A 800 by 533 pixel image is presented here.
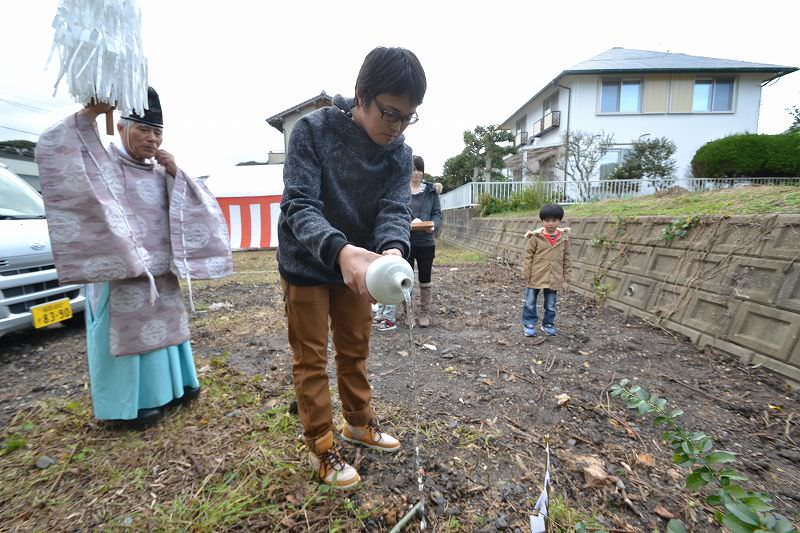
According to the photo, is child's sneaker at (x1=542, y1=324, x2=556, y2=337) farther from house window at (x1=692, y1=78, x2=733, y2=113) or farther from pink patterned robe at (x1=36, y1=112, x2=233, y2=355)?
house window at (x1=692, y1=78, x2=733, y2=113)

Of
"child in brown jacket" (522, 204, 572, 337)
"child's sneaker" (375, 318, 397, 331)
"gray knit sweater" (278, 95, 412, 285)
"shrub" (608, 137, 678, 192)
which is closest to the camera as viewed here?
"gray knit sweater" (278, 95, 412, 285)

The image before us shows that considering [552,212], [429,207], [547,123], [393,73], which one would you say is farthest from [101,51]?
[547,123]

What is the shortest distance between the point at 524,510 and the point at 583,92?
20229 mm

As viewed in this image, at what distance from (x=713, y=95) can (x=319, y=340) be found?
2336cm

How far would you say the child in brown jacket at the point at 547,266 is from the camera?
11.7ft

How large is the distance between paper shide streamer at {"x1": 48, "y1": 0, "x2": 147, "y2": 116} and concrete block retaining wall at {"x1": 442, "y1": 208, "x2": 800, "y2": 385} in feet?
13.0

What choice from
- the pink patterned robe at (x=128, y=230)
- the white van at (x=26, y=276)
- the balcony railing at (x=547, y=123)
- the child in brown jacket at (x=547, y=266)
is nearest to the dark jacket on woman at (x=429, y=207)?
the child in brown jacket at (x=547, y=266)

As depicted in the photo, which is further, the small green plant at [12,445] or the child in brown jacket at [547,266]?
the child in brown jacket at [547,266]

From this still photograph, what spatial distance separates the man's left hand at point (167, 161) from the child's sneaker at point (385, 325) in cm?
237

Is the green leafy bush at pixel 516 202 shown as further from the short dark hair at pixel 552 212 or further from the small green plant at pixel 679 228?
the short dark hair at pixel 552 212

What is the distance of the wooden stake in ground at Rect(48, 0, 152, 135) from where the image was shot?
148 cm

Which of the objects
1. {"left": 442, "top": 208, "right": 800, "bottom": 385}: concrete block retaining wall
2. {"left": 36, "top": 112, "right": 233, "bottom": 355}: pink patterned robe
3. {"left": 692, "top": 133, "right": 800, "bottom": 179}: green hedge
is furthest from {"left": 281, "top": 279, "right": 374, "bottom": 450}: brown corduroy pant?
{"left": 692, "top": 133, "right": 800, "bottom": 179}: green hedge

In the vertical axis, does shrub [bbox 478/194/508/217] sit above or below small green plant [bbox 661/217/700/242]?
above

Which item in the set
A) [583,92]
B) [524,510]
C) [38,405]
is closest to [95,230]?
[38,405]
